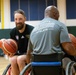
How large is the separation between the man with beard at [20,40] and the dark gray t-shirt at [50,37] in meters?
0.52

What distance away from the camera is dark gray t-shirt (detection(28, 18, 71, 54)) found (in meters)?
2.20

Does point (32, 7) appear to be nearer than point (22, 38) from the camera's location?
No

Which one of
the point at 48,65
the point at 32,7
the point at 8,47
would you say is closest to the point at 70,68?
the point at 48,65

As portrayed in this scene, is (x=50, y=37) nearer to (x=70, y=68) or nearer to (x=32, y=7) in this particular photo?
(x=70, y=68)

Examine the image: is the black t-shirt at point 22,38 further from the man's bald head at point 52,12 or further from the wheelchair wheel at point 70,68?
the wheelchair wheel at point 70,68

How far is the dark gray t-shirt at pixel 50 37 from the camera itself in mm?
2203

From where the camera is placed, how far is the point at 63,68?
2.27 m

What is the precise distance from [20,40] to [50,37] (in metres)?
0.82

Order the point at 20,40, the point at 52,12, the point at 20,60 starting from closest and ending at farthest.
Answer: the point at 52,12 < the point at 20,60 < the point at 20,40

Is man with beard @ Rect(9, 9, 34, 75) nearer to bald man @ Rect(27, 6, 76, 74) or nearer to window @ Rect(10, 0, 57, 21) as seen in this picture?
bald man @ Rect(27, 6, 76, 74)

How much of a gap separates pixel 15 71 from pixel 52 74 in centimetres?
71

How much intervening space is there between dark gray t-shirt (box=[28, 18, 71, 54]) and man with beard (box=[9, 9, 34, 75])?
522 mm

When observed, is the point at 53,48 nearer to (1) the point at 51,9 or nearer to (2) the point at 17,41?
(1) the point at 51,9

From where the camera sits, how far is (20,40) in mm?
2951
